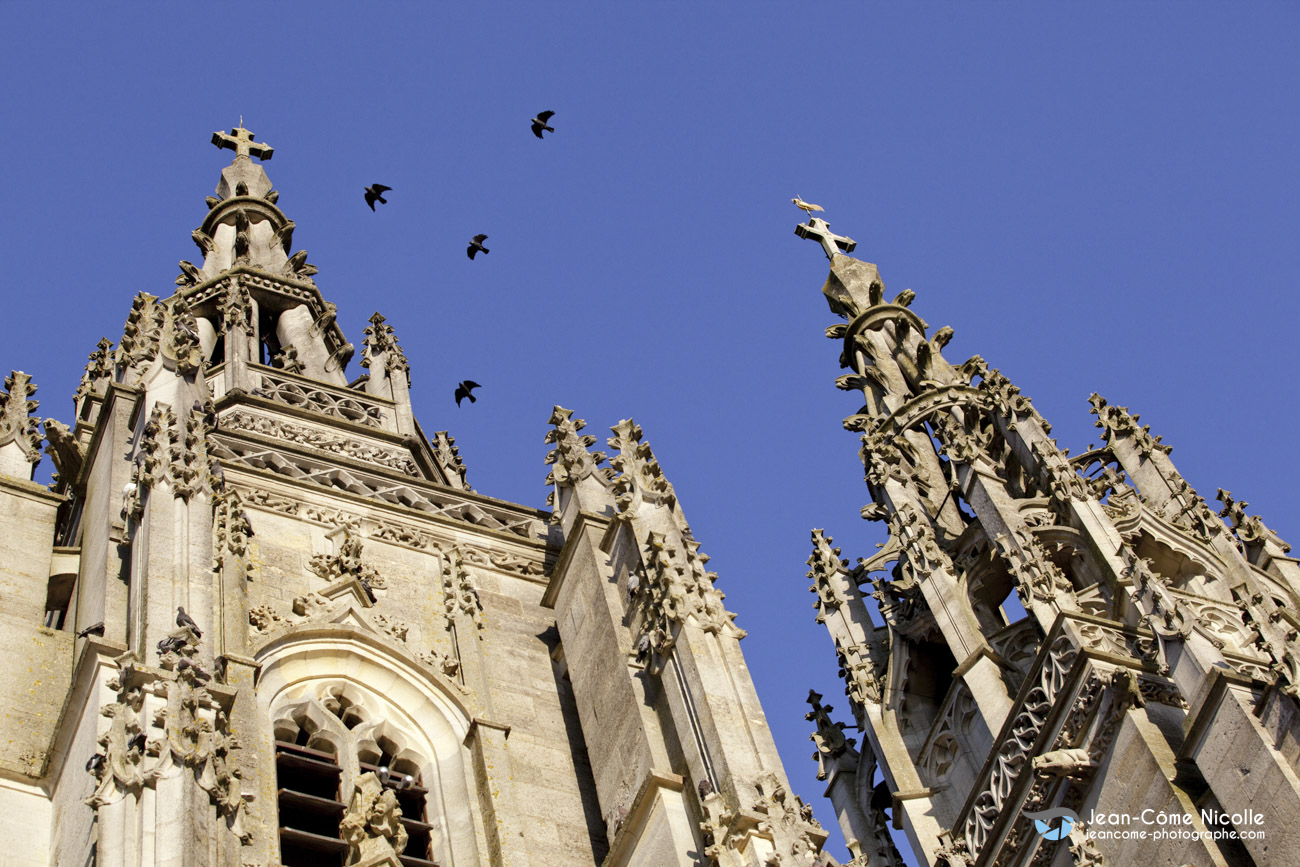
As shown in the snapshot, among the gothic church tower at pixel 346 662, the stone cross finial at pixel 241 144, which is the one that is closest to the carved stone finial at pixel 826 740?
the gothic church tower at pixel 346 662

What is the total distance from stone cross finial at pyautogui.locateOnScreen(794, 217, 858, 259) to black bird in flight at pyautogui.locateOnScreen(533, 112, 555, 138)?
7.05 metres

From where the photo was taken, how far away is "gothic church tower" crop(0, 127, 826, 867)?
14.4 metres

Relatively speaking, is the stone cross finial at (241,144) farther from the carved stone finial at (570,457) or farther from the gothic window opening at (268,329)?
the carved stone finial at (570,457)

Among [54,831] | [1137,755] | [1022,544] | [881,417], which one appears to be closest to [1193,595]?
[1022,544]

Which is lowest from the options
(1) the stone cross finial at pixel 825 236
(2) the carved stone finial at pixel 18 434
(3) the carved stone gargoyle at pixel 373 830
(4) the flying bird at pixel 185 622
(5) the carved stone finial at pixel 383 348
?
(3) the carved stone gargoyle at pixel 373 830

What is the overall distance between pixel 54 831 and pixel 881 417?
1635cm

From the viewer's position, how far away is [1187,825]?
652 inches

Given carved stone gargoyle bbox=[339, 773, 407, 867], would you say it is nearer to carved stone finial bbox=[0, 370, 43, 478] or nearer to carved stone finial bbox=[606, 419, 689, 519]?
carved stone finial bbox=[606, 419, 689, 519]

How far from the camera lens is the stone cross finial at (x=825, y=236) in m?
34.1

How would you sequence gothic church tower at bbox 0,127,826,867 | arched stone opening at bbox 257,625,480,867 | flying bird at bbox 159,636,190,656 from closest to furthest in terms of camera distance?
flying bird at bbox 159,636,190,656 → gothic church tower at bbox 0,127,826,867 → arched stone opening at bbox 257,625,480,867

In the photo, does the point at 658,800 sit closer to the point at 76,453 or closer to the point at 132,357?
the point at 132,357

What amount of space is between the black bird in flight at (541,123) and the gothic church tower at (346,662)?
6399mm

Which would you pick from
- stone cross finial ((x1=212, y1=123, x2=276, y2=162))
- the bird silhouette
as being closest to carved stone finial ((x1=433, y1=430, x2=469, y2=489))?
the bird silhouette

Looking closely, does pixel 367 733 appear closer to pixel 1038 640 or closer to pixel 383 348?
pixel 1038 640
